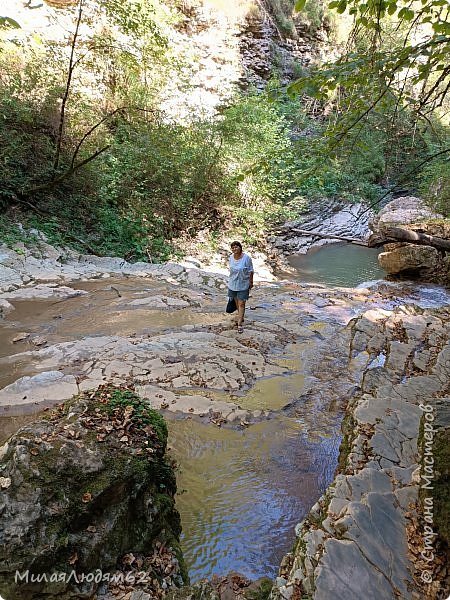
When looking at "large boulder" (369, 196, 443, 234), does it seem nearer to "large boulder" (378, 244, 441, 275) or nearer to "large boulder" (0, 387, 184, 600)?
"large boulder" (378, 244, 441, 275)

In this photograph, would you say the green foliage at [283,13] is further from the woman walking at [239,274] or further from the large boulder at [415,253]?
the woman walking at [239,274]

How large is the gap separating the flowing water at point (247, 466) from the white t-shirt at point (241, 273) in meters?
1.32

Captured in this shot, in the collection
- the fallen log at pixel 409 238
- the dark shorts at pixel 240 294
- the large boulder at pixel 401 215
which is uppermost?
the large boulder at pixel 401 215

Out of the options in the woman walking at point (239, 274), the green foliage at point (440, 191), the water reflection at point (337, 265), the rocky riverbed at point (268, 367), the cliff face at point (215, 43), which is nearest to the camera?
the rocky riverbed at point (268, 367)

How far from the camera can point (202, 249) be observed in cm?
1355

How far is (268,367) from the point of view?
5.75 metres

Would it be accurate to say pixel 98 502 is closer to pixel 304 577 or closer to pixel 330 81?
pixel 304 577

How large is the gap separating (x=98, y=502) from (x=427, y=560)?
2.01 metres

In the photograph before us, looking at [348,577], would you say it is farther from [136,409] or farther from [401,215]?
[401,215]

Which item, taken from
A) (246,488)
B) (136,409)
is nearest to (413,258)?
(246,488)

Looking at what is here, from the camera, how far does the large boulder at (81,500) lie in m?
2.23

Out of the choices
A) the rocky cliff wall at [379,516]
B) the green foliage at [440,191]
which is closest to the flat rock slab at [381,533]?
the rocky cliff wall at [379,516]

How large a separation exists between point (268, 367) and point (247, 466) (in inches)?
79.4

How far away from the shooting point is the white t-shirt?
6449 millimetres
